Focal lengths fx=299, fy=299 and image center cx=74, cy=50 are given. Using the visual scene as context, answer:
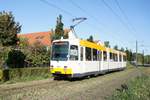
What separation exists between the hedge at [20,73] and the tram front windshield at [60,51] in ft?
9.84

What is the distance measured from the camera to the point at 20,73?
77.9ft

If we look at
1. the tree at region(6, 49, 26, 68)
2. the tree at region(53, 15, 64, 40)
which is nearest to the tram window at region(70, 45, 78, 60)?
the tree at region(6, 49, 26, 68)

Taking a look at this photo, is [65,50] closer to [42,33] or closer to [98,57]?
[98,57]

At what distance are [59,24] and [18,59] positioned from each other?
9327 millimetres

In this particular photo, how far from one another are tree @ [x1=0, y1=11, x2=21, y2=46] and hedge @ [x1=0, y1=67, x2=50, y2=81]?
14.8 metres

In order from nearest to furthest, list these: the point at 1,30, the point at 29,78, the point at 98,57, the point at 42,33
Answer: the point at 29,78
the point at 98,57
the point at 1,30
the point at 42,33

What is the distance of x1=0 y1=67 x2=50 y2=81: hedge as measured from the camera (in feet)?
71.9

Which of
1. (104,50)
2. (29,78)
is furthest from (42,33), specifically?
(29,78)

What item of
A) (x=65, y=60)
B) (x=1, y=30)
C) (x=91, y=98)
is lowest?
(x=91, y=98)

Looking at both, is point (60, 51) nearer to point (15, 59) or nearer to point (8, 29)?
point (15, 59)

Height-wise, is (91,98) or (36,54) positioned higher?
(36,54)

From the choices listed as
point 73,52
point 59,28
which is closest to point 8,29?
point 59,28

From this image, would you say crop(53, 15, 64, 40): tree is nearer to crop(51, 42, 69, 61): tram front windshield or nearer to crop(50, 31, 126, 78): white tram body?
crop(50, 31, 126, 78): white tram body

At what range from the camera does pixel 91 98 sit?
1373 centimetres
